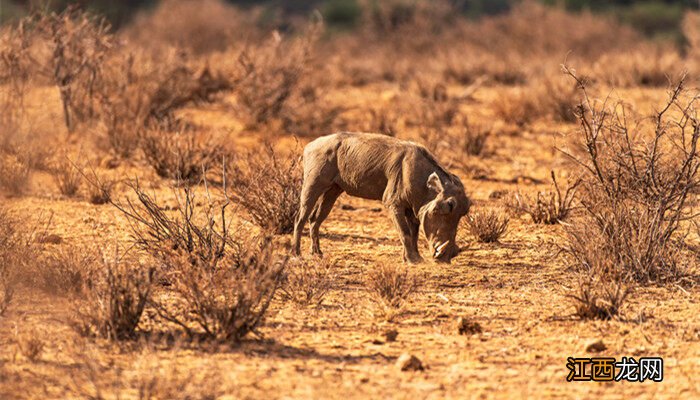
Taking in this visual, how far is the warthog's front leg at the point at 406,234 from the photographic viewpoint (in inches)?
329

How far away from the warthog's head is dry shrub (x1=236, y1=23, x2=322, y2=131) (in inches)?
282

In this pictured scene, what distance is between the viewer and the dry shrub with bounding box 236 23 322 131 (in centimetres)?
1520

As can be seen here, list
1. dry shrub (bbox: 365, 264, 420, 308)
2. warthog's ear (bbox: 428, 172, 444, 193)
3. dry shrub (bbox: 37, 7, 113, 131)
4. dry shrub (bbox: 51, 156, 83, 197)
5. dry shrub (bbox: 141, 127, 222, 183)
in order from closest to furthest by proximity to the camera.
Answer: dry shrub (bbox: 365, 264, 420, 308) → warthog's ear (bbox: 428, 172, 444, 193) → dry shrub (bbox: 51, 156, 83, 197) → dry shrub (bbox: 141, 127, 222, 183) → dry shrub (bbox: 37, 7, 113, 131)

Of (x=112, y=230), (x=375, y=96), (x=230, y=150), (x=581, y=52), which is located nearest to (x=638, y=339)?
(x=112, y=230)

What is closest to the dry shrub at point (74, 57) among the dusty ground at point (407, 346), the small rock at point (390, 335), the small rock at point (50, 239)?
the small rock at point (50, 239)

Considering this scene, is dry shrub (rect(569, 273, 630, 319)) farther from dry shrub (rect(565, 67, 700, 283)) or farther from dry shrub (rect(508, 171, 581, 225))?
dry shrub (rect(508, 171, 581, 225))

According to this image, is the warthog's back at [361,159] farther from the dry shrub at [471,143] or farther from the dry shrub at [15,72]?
the dry shrub at [471,143]

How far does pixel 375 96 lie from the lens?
62.1ft

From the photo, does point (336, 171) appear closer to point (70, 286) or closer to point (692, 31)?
point (70, 286)

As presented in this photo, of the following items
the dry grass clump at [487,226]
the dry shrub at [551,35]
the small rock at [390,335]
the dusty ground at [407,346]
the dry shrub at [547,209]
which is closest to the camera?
the dusty ground at [407,346]

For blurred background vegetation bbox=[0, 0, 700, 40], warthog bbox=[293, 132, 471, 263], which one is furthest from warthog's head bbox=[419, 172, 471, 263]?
blurred background vegetation bbox=[0, 0, 700, 40]

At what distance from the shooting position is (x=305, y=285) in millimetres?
7500

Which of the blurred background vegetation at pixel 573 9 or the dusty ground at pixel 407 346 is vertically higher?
the blurred background vegetation at pixel 573 9

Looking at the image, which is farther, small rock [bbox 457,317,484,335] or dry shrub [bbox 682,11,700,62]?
dry shrub [bbox 682,11,700,62]
